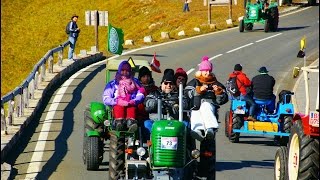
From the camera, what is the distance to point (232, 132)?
2019 cm

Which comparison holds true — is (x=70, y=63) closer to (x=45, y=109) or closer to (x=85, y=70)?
(x=85, y=70)

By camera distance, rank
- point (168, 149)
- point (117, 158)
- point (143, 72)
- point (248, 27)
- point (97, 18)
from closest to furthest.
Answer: point (168, 149) < point (117, 158) < point (143, 72) < point (97, 18) < point (248, 27)

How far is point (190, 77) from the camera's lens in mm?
31031

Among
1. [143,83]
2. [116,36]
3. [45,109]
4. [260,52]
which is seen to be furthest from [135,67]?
[260,52]

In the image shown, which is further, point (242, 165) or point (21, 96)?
point (21, 96)

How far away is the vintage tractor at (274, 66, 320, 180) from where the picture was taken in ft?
41.8

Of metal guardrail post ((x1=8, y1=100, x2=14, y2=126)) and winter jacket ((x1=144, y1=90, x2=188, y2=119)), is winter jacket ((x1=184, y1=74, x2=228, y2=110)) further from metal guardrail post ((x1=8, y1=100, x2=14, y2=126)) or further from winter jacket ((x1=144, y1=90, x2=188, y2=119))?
metal guardrail post ((x1=8, y1=100, x2=14, y2=126))

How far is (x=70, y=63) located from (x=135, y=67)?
14.6 meters

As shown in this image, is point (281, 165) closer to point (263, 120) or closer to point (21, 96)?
point (263, 120)

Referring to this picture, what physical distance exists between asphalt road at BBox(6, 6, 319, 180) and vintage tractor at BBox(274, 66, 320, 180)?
7.05 feet

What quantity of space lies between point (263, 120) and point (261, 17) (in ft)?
87.2

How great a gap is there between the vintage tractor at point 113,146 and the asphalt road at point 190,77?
369 millimetres

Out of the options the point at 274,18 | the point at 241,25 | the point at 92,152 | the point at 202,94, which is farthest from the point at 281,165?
the point at 274,18

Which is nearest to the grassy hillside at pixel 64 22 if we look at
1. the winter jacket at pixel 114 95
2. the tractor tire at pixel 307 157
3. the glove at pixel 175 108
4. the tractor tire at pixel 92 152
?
the tractor tire at pixel 92 152
